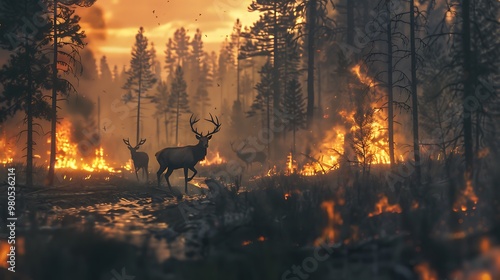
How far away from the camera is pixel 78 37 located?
81.0ft

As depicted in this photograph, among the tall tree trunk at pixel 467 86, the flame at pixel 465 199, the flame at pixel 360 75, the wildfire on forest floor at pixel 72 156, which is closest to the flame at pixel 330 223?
the flame at pixel 465 199

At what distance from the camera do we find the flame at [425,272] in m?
9.96

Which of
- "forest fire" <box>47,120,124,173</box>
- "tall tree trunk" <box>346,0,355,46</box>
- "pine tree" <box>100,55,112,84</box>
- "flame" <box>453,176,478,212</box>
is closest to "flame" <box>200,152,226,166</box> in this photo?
"forest fire" <box>47,120,124,173</box>

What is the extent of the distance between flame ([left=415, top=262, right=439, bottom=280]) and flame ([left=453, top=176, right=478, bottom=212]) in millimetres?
3701

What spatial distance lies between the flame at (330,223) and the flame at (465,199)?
305cm

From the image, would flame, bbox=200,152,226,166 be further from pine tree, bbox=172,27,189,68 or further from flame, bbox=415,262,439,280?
pine tree, bbox=172,27,189,68

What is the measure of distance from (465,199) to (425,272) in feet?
14.2

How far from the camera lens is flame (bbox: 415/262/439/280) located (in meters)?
9.96

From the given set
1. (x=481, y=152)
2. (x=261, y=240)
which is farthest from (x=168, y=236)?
(x=481, y=152)

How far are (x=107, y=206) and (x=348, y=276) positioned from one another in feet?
33.9

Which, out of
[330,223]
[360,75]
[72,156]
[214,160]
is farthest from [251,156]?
[330,223]

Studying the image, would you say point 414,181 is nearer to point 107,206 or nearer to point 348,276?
point 348,276

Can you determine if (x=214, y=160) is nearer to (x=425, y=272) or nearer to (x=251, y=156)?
(x=251, y=156)

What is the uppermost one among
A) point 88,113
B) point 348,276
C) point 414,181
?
point 88,113
